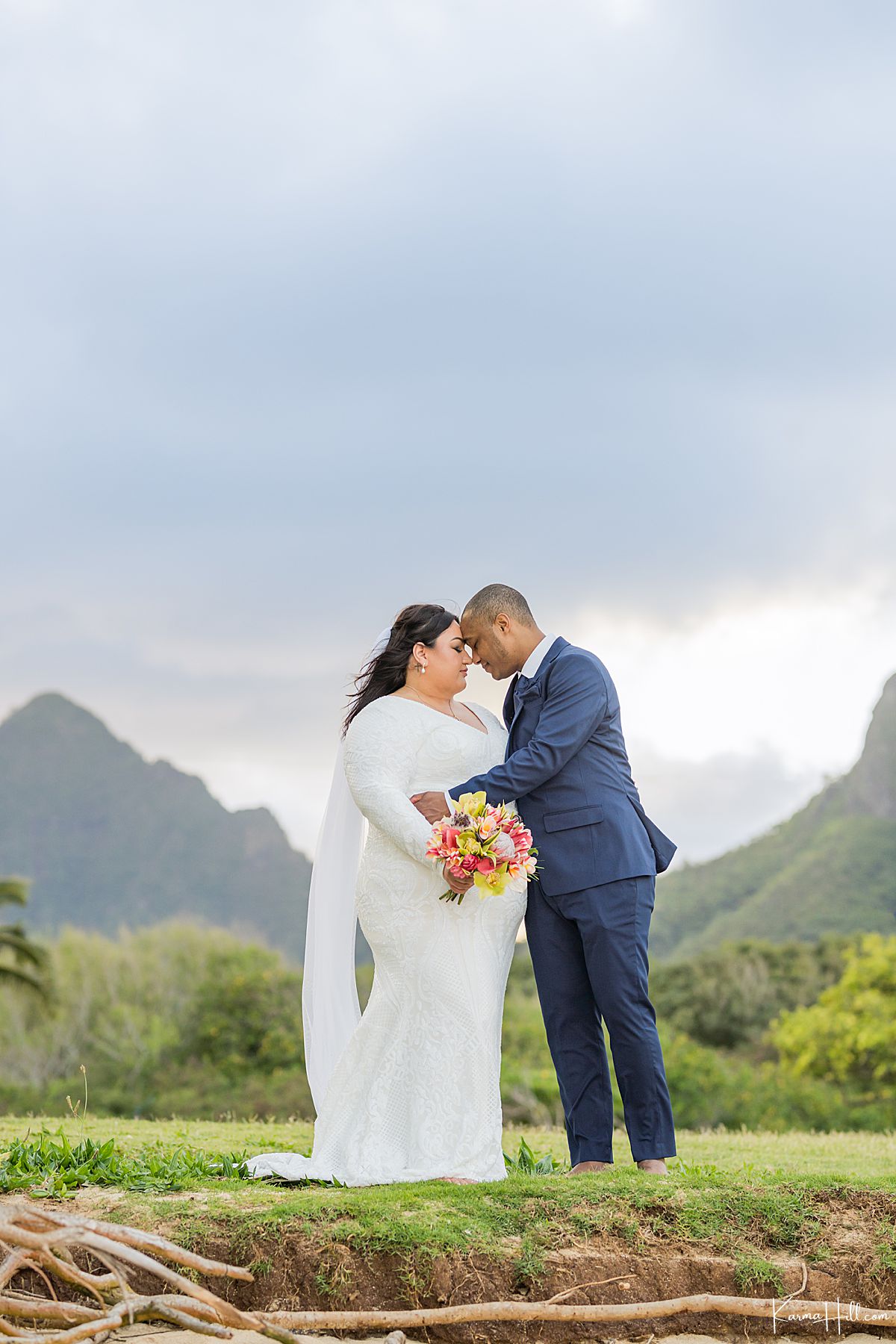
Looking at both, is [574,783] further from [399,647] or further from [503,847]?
[399,647]

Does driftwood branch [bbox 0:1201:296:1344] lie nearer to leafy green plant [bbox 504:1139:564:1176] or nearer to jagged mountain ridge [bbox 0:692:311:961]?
leafy green plant [bbox 504:1139:564:1176]

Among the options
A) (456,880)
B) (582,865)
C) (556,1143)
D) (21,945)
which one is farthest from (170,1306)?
(21,945)

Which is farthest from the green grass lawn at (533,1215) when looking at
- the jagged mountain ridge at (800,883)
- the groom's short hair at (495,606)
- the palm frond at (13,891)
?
the jagged mountain ridge at (800,883)

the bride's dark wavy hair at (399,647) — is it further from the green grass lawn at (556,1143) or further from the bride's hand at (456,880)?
the green grass lawn at (556,1143)

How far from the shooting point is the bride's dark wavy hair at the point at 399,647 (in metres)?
6.88

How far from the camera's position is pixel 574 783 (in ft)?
21.7

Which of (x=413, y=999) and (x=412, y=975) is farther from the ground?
(x=412, y=975)

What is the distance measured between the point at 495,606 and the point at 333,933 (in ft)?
6.64

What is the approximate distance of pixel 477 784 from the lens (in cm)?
636

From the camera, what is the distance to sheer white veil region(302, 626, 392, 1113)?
6984 mm

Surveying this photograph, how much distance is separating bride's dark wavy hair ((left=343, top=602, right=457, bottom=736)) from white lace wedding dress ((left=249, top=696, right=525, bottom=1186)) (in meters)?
0.31

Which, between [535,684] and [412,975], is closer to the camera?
[412,975]

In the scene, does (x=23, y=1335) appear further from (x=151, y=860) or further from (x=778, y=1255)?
(x=151, y=860)

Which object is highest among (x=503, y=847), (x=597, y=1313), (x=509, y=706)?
(x=509, y=706)
